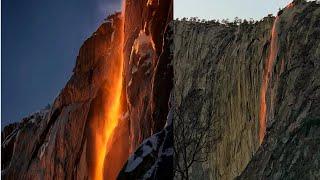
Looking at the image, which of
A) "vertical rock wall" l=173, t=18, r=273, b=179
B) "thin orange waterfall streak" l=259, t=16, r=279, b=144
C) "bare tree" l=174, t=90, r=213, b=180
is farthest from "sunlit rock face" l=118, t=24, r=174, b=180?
"thin orange waterfall streak" l=259, t=16, r=279, b=144

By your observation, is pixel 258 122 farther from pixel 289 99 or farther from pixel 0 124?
pixel 0 124

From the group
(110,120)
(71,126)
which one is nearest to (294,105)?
(110,120)

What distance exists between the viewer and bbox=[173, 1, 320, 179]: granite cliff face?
3.88 metres

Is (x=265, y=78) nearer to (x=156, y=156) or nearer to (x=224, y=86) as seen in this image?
(x=224, y=86)

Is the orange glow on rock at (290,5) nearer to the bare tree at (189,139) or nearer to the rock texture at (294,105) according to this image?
the rock texture at (294,105)

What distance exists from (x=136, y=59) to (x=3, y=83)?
104 cm

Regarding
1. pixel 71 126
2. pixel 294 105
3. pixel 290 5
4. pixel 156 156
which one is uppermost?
pixel 290 5

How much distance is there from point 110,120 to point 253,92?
1176mm

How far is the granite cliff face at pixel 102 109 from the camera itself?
13.8 feet

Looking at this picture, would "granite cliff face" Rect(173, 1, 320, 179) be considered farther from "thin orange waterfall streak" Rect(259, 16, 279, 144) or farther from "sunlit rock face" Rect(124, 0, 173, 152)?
"sunlit rock face" Rect(124, 0, 173, 152)

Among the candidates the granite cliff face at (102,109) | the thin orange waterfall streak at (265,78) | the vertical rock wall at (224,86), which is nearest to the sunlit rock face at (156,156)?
the granite cliff face at (102,109)

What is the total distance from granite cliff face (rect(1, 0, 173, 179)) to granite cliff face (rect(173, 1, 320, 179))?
0.32 meters

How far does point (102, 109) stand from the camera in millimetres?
4461

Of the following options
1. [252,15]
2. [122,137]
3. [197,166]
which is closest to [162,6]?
[252,15]
